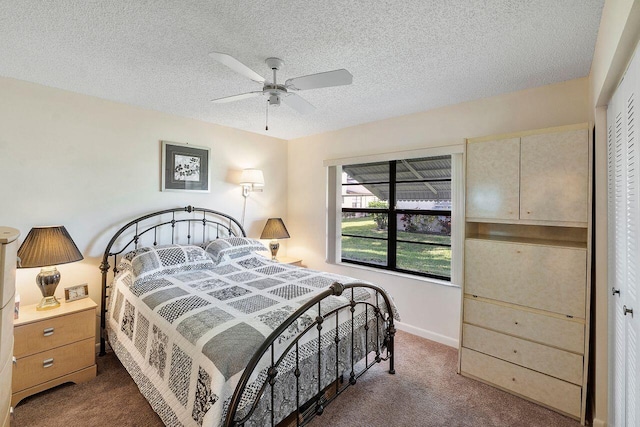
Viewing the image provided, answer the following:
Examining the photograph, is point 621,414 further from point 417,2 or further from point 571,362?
point 417,2

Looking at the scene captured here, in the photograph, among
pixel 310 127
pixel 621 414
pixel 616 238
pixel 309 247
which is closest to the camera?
pixel 621 414

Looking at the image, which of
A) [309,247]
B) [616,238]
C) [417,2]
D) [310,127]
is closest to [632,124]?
[616,238]

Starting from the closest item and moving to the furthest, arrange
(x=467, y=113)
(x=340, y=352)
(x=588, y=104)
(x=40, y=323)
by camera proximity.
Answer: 1. (x=340, y=352)
2. (x=40, y=323)
3. (x=588, y=104)
4. (x=467, y=113)

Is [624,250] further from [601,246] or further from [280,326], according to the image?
[280,326]

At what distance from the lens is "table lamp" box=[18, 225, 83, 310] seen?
2.25m

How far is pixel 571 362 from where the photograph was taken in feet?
6.73

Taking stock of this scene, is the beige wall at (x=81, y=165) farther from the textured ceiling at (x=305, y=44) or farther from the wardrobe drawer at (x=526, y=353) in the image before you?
the wardrobe drawer at (x=526, y=353)

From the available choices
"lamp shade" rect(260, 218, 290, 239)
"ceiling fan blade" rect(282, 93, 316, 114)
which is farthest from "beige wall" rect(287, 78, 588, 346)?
"ceiling fan blade" rect(282, 93, 316, 114)

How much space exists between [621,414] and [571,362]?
0.59m

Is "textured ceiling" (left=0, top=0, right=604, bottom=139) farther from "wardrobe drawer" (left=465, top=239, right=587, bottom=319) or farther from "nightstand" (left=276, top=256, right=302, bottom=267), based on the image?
"nightstand" (left=276, top=256, right=302, bottom=267)

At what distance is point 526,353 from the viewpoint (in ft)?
7.30

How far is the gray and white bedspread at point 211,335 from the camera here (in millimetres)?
1456

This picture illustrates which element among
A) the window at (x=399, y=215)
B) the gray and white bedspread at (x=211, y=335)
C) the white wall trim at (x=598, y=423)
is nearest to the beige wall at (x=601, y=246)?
the white wall trim at (x=598, y=423)

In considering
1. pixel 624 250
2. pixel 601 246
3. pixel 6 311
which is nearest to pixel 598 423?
pixel 601 246
